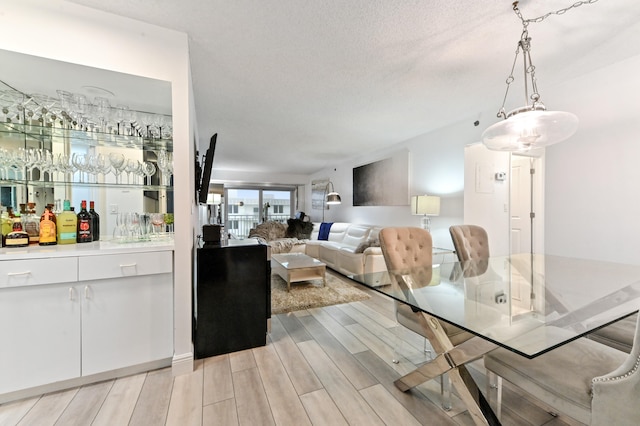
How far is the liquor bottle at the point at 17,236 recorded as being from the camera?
1.61 m

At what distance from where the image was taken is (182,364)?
5.76 feet

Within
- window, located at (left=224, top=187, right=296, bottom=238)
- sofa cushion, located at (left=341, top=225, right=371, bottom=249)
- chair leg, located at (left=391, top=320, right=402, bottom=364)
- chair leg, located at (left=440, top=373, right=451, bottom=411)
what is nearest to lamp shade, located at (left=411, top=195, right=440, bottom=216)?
sofa cushion, located at (left=341, top=225, right=371, bottom=249)

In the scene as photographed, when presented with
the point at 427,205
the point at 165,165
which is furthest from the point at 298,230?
the point at 165,165

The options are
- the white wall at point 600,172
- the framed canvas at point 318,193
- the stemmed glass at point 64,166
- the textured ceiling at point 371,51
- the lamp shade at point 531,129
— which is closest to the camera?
the lamp shade at point 531,129

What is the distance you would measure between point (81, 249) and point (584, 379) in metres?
2.69

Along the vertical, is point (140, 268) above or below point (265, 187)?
below

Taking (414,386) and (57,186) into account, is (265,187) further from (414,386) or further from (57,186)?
(414,386)

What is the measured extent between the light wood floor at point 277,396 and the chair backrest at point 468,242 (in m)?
0.96

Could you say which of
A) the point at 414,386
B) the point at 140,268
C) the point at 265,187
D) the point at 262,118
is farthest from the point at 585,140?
the point at 265,187

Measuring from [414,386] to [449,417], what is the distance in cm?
21

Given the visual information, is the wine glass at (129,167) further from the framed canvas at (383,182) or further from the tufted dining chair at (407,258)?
the framed canvas at (383,182)

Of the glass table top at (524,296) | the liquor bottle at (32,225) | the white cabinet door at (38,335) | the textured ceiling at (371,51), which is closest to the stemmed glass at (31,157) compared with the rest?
the liquor bottle at (32,225)

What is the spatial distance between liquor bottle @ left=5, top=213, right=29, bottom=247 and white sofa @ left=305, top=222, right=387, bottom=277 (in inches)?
108

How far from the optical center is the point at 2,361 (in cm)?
143
